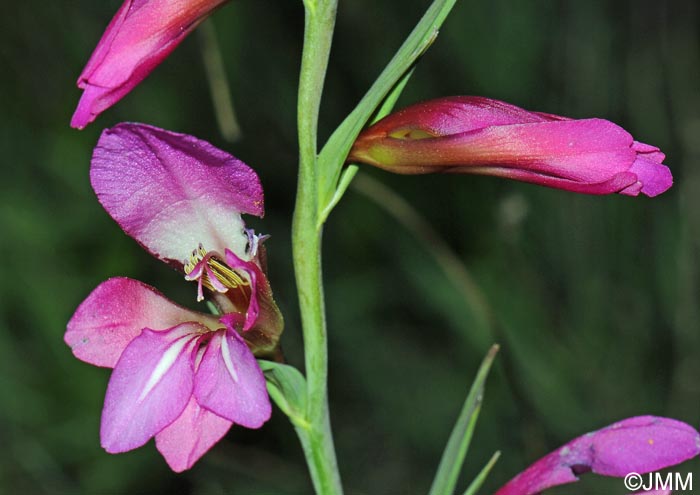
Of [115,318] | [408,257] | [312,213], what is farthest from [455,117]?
[408,257]

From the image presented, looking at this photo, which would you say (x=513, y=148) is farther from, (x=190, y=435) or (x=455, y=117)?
(x=190, y=435)

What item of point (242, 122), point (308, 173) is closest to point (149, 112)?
point (242, 122)

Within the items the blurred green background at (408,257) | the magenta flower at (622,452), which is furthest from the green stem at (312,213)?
the blurred green background at (408,257)

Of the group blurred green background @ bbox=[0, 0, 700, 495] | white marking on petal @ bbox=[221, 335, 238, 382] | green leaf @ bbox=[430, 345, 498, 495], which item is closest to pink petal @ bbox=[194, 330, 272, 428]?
white marking on petal @ bbox=[221, 335, 238, 382]

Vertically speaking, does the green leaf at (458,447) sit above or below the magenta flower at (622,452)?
below

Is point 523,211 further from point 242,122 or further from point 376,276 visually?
point 242,122

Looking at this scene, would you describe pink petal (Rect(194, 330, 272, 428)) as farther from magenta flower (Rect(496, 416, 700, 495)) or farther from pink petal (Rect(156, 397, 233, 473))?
magenta flower (Rect(496, 416, 700, 495))

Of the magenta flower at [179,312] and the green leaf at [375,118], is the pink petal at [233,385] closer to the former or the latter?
the magenta flower at [179,312]
